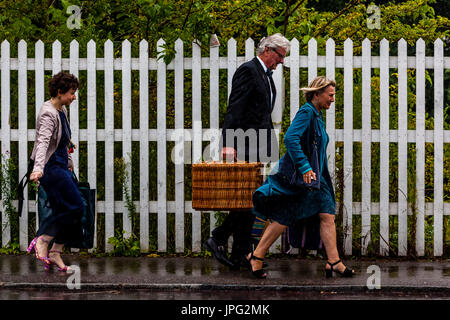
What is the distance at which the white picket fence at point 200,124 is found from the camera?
7.75 meters

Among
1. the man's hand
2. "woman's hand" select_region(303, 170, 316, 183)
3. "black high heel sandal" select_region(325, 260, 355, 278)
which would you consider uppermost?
the man's hand

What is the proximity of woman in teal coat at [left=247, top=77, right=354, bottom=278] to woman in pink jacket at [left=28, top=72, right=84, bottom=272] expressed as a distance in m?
1.62

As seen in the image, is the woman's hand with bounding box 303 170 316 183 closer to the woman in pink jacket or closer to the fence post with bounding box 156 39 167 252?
the woman in pink jacket

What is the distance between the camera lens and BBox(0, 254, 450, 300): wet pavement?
5.93 metres

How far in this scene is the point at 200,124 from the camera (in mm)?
7922

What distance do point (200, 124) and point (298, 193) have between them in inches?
73.5

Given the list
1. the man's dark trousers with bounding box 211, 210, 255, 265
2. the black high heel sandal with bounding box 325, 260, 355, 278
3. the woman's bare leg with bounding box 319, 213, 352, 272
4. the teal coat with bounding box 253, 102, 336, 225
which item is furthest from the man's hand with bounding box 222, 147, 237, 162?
the black high heel sandal with bounding box 325, 260, 355, 278

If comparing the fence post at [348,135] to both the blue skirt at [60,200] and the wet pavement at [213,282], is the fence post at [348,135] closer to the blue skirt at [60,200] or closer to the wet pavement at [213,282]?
the wet pavement at [213,282]

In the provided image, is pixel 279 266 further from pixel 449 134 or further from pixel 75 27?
pixel 75 27

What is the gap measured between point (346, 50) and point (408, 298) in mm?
2911

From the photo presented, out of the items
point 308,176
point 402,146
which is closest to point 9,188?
point 308,176

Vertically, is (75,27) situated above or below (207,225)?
above

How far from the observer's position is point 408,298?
229 inches

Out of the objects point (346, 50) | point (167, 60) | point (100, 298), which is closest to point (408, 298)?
point (100, 298)
